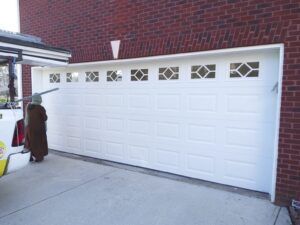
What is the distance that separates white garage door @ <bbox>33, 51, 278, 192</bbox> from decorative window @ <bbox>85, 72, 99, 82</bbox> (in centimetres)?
2

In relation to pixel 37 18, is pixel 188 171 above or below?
below

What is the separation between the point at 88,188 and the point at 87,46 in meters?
3.11

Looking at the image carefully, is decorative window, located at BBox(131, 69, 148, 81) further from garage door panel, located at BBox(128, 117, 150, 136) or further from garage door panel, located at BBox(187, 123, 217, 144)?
garage door panel, located at BBox(187, 123, 217, 144)

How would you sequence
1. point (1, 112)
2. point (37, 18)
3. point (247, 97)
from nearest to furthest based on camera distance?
point (1, 112)
point (247, 97)
point (37, 18)

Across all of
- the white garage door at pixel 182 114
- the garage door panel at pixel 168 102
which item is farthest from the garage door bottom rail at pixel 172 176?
the garage door panel at pixel 168 102

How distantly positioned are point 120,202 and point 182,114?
191 cm

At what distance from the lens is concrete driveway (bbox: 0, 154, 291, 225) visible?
137 inches

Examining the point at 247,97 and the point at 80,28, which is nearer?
the point at 247,97

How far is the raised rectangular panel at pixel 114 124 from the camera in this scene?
19.0 ft

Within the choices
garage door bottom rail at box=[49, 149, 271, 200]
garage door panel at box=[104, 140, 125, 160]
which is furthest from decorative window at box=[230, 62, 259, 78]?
garage door panel at box=[104, 140, 125, 160]

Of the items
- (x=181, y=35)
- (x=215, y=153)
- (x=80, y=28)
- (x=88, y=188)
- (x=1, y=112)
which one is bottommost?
(x=88, y=188)

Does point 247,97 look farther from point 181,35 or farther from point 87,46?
point 87,46

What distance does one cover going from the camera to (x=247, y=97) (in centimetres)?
426

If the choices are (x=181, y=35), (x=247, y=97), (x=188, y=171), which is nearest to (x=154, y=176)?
(x=188, y=171)
